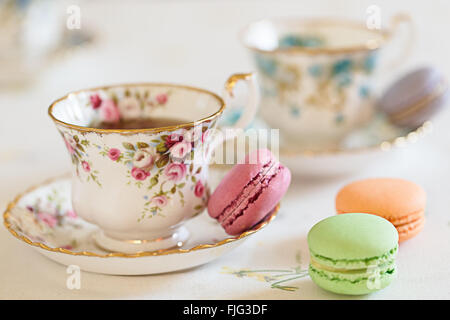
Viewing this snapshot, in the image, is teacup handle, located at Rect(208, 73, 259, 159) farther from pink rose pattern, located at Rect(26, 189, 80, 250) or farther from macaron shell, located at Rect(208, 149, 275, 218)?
pink rose pattern, located at Rect(26, 189, 80, 250)

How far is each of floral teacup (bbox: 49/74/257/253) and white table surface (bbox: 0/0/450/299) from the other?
2.7 inches

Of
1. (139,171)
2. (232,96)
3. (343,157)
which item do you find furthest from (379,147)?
(139,171)

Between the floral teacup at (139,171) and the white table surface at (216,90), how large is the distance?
7 centimetres

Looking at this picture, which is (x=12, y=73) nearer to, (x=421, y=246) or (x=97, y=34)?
(x=97, y=34)

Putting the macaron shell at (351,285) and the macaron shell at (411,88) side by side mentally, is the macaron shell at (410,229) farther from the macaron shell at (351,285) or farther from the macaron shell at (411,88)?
the macaron shell at (411,88)

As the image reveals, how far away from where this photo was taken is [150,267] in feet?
2.27

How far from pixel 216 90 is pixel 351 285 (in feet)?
2.46

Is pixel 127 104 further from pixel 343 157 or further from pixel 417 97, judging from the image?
pixel 417 97

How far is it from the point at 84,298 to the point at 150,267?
0.07m

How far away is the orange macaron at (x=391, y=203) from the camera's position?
732 mm

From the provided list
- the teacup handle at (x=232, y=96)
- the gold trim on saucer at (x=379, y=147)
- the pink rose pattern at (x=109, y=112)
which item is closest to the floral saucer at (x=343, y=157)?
the gold trim on saucer at (x=379, y=147)

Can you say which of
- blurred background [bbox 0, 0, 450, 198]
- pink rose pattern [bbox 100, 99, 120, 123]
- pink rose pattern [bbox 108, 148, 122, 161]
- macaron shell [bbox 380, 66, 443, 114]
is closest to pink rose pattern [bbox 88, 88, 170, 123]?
pink rose pattern [bbox 100, 99, 120, 123]

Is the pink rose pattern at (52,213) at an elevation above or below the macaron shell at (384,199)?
below

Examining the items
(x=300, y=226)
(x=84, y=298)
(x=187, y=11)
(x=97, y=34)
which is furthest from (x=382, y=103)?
(x=187, y=11)
